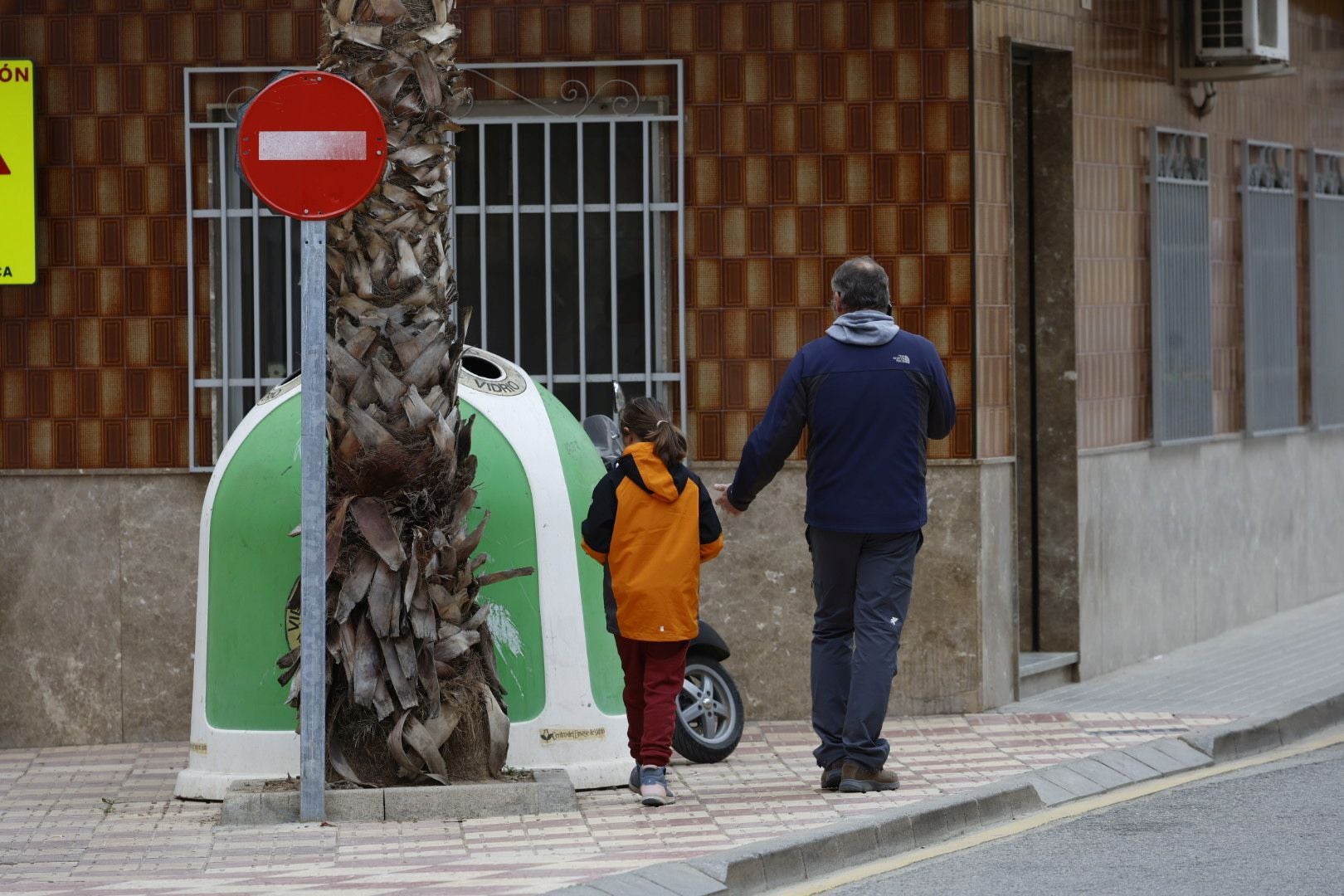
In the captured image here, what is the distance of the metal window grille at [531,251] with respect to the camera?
429 inches

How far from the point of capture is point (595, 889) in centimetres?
672

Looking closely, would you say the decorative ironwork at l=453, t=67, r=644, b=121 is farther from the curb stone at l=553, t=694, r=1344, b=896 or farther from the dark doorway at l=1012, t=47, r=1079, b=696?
the curb stone at l=553, t=694, r=1344, b=896

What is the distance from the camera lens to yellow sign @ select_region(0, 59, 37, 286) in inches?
424

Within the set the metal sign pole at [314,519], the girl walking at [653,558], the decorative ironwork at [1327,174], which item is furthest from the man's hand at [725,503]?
the decorative ironwork at [1327,174]

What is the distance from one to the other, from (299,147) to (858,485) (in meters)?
2.36

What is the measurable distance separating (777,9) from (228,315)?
9.59 feet

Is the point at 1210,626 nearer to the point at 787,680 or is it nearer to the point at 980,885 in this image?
the point at 787,680

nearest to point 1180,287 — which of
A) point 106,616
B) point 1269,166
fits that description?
point 1269,166

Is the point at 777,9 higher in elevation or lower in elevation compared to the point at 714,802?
higher

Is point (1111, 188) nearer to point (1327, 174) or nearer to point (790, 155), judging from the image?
point (790, 155)

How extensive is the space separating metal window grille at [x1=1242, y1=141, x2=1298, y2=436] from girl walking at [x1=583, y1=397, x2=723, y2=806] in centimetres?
673

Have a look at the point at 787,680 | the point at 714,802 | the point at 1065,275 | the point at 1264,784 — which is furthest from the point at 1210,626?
the point at 714,802

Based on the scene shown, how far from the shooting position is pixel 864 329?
869 cm

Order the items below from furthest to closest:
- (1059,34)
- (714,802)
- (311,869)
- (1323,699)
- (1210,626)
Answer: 1. (1210,626)
2. (1059,34)
3. (1323,699)
4. (714,802)
5. (311,869)
